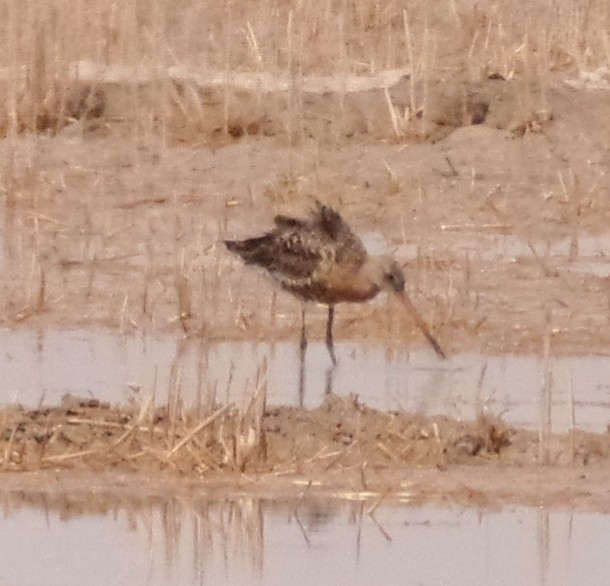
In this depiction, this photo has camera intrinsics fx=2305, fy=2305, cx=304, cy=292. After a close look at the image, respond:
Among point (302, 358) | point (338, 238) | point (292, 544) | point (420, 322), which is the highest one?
point (338, 238)

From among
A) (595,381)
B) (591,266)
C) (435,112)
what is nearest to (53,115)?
(435,112)

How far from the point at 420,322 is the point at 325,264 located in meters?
0.73

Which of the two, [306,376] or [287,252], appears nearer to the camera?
[306,376]

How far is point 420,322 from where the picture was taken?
38.7ft

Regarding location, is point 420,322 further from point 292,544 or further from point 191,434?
point 292,544

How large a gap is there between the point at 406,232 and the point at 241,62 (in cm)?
573

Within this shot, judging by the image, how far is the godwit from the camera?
12.1 metres

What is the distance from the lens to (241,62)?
20156 millimetres

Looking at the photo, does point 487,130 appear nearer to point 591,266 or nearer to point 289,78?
point 289,78

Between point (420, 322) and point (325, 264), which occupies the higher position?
point (325, 264)

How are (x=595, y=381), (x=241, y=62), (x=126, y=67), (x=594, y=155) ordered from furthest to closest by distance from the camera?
(x=241, y=62) < (x=126, y=67) < (x=594, y=155) < (x=595, y=381)

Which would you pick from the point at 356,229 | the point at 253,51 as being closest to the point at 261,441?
the point at 356,229

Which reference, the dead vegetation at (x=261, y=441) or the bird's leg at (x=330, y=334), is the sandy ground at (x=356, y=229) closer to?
the dead vegetation at (x=261, y=441)

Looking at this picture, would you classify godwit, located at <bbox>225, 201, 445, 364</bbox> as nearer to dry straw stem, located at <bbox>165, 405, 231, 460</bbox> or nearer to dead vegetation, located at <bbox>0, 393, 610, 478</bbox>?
dead vegetation, located at <bbox>0, 393, 610, 478</bbox>
